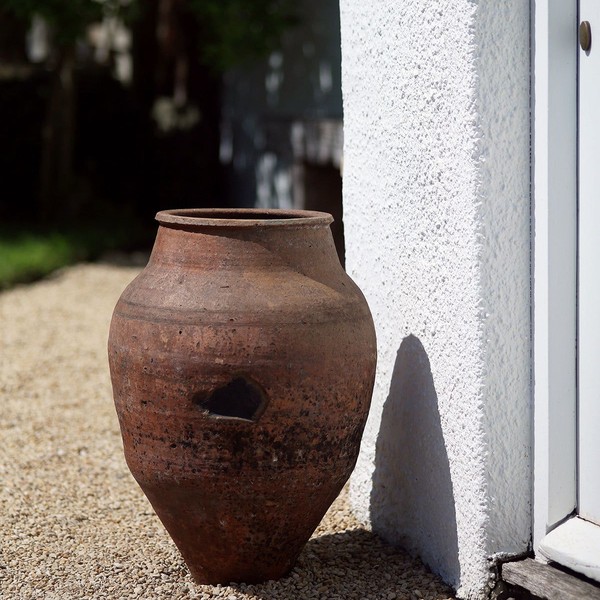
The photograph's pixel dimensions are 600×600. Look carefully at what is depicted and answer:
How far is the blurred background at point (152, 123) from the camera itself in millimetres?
8719

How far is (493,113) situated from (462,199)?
23 cm

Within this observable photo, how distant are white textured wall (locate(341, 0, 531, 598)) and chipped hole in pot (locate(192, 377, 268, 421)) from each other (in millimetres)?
564

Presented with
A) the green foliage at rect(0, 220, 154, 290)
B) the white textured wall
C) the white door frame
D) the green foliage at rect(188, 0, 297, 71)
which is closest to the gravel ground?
the white textured wall

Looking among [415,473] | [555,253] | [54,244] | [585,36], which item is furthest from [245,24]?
[555,253]

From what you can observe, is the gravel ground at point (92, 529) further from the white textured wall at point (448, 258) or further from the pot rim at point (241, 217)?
the pot rim at point (241, 217)

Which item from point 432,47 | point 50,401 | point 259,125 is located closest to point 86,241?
point 259,125

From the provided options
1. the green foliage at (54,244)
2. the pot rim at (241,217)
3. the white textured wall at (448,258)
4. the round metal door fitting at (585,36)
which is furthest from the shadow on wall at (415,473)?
the green foliage at (54,244)

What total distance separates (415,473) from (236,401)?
2.42ft

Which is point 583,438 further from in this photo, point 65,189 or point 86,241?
point 65,189

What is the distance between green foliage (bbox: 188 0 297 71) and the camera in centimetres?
869

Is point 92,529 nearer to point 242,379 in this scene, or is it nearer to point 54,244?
point 242,379

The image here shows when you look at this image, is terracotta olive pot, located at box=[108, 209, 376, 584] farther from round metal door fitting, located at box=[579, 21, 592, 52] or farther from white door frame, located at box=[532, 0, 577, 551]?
round metal door fitting, located at box=[579, 21, 592, 52]

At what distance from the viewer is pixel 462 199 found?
257cm

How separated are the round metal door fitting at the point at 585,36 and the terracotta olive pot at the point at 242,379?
31.8 inches
